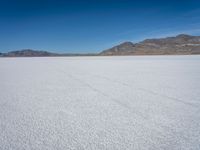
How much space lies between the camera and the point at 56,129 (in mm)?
2057

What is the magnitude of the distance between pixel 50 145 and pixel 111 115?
1.03 meters

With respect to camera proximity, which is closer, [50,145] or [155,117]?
[50,145]

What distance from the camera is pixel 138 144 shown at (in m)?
1.71

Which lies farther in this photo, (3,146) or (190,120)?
(190,120)

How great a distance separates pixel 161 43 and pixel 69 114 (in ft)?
350

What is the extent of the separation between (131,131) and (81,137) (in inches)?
21.7

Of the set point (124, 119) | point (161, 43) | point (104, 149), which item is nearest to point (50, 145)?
point (104, 149)

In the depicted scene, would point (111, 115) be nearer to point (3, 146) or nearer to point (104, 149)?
point (104, 149)

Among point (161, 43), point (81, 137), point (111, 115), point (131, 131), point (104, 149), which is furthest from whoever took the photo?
point (161, 43)

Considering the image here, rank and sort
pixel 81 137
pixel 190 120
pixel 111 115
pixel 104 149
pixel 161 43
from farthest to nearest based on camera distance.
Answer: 1. pixel 161 43
2. pixel 111 115
3. pixel 190 120
4. pixel 81 137
5. pixel 104 149

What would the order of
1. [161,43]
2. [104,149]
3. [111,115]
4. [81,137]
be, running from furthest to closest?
[161,43] < [111,115] < [81,137] < [104,149]

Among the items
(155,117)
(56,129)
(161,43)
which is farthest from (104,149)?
(161,43)

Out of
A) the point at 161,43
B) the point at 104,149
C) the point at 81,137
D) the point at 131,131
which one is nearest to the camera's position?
the point at 104,149

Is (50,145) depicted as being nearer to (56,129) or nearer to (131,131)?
(56,129)
